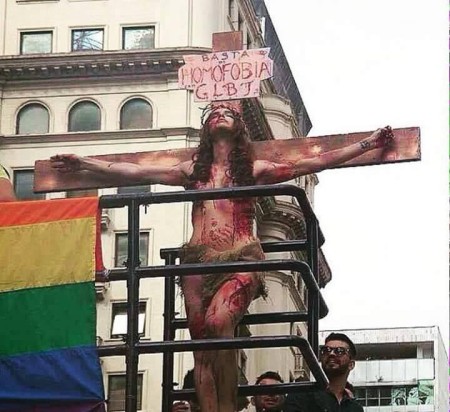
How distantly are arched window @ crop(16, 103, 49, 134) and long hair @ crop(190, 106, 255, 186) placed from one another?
1690 inches

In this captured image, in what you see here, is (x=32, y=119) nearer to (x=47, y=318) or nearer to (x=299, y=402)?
(x=299, y=402)

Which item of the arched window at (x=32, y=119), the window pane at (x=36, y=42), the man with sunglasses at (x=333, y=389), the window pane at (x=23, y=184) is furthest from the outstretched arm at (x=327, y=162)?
the window pane at (x=36, y=42)

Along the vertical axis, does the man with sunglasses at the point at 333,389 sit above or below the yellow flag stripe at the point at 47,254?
below

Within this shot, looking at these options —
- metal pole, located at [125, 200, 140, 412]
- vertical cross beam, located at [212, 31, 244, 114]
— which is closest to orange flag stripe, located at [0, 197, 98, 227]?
metal pole, located at [125, 200, 140, 412]

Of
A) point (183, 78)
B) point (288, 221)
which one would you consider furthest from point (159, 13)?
point (183, 78)

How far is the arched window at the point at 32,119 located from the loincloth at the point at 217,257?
43529mm

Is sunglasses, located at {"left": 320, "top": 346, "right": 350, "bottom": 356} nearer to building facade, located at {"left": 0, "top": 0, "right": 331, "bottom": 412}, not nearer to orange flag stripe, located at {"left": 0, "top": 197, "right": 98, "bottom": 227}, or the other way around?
orange flag stripe, located at {"left": 0, "top": 197, "right": 98, "bottom": 227}

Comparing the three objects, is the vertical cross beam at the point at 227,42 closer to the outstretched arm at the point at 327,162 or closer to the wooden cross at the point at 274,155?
the wooden cross at the point at 274,155

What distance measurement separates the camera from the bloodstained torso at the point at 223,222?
9.16m

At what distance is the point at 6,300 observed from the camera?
8.29 m

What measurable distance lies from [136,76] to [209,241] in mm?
42737

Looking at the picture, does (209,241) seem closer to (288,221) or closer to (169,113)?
(169,113)

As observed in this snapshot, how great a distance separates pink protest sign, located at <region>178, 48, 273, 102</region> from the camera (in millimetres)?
9906

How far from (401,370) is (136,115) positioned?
207 feet
